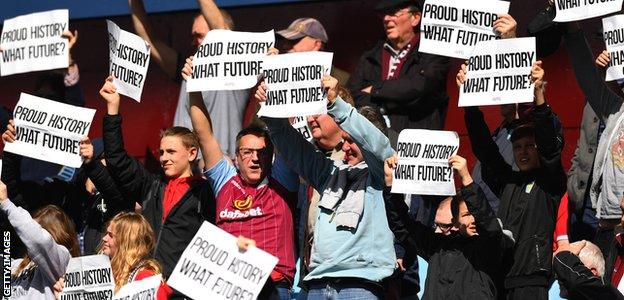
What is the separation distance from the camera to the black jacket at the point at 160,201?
32.7ft

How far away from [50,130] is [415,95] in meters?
2.59

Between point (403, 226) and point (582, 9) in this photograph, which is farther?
point (582, 9)

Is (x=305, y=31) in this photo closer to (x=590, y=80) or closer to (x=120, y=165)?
(x=120, y=165)

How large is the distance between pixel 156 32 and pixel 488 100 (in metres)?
5.42

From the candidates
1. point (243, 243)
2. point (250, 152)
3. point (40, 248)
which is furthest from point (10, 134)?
point (243, 243)

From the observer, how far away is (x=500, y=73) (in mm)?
9438

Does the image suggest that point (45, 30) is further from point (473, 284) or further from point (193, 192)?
point (473, 284)

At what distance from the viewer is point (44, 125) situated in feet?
35.5

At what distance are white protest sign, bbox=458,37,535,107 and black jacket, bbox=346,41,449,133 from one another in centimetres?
146

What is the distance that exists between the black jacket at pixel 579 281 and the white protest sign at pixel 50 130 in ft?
12.1

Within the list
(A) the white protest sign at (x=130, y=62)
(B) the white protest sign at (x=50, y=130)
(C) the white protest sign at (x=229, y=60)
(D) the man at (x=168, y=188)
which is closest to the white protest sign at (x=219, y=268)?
(D) the man at (x=168, y=188)

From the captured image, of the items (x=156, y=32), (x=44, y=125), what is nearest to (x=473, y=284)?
(x=44, y=125)

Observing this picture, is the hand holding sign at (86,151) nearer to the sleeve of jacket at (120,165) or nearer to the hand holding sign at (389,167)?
the sleeve of jacket at (120,165)

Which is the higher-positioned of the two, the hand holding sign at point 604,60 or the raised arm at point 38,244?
the hand holding sign at point 604,60
